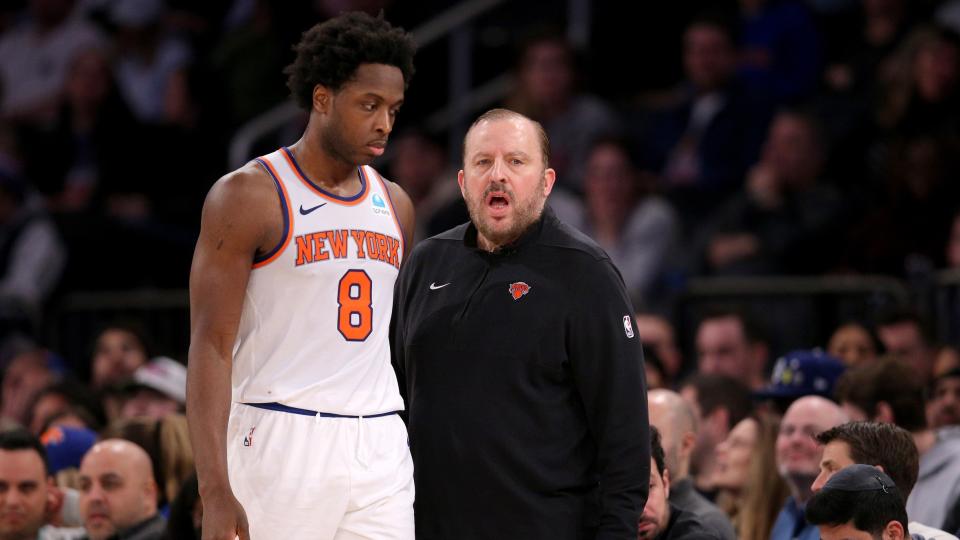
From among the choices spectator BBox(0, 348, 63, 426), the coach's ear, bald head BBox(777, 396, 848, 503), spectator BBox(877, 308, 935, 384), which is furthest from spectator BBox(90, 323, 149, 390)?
the coach's ear

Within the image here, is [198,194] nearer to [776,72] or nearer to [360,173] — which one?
[776,72]

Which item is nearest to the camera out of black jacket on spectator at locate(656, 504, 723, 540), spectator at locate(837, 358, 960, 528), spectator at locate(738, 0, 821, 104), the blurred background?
black jacket on spectator at locate(656, 504, 723, 540)

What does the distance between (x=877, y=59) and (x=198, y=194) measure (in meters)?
5.34

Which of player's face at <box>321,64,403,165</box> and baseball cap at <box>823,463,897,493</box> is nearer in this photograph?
player's face at <box>321,64,403,165</box>

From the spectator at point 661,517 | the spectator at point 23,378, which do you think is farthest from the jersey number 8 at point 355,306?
the spectator at point 23,378

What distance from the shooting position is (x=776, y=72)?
1042cm

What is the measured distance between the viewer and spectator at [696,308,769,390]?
835 centimetres

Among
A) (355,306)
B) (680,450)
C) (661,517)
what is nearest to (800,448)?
(680,450)

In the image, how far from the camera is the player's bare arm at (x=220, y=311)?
12.5 ft

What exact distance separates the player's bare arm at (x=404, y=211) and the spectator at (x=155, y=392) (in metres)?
4.05

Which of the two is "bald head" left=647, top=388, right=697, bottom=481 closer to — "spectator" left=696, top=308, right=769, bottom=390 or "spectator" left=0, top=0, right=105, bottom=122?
"spectator" left=696, top=308, right=769, bottom=390

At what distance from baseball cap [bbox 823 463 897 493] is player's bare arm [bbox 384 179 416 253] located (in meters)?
1.40

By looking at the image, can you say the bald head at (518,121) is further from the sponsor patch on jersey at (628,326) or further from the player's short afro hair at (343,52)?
the sponsor patch on jersey at (628,326)

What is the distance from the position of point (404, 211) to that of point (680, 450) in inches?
75.9
